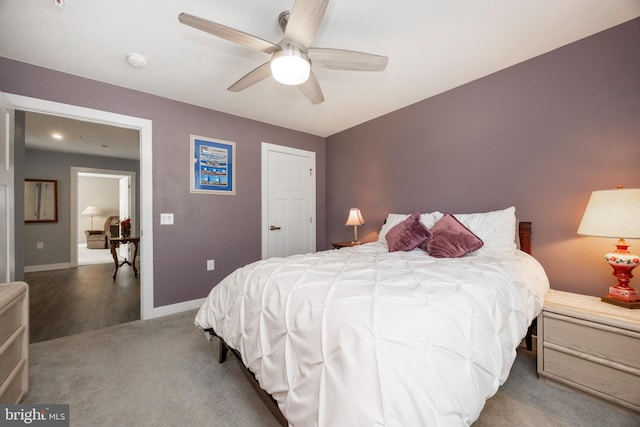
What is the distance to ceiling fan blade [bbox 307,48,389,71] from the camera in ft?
5.44

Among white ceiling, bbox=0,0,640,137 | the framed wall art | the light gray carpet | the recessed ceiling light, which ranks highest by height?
white ceiling, bbox=0,0,640,137

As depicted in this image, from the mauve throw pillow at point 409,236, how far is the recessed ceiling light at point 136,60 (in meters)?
2.68

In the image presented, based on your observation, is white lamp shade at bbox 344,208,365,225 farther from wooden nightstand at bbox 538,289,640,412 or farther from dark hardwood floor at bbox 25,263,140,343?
dark hardwood floor at bbox 25,263,140,343

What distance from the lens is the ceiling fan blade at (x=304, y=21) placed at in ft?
4.22

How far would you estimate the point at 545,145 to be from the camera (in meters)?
2.18

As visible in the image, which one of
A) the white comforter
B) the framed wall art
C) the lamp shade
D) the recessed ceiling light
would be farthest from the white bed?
the lamp shade

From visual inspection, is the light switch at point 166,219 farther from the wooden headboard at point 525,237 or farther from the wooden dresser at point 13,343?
the wooden headboard at point 525,237

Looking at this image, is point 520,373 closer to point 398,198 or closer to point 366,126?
point 398,198

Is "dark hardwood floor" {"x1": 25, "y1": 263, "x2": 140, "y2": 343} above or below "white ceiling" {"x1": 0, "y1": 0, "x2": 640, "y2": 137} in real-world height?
below

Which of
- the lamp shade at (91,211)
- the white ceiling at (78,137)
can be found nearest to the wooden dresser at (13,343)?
the white ceiling at (78,137)

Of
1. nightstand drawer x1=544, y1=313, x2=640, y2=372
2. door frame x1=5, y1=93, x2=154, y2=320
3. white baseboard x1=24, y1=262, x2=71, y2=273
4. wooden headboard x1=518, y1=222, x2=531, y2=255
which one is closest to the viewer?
nightstand drawer x1=544, y1=313, x2=640, y2=372

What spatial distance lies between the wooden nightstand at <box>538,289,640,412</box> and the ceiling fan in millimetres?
2004

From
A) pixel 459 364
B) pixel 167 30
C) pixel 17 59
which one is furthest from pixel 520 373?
pixel 17 59

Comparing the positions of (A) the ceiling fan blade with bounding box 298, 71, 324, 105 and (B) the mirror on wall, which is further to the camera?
(B) the mirror on wall
